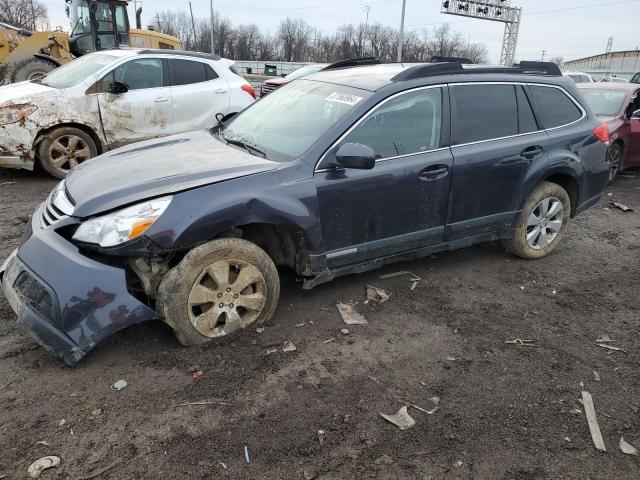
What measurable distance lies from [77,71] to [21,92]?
0.89 metres

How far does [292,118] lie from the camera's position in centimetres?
408

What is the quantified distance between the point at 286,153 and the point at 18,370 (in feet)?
7.22

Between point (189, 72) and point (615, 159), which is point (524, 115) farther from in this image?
point (189, 72)

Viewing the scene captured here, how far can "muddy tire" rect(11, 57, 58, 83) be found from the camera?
11.3 meters

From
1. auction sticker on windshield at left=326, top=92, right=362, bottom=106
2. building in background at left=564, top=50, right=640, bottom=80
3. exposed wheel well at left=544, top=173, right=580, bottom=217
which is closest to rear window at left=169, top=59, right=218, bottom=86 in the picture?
auction sticker on windshield at left=326, top=92, right=362, bottom=106

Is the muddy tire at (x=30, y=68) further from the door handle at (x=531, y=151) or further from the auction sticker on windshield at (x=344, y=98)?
the door handle at (x=531, y=151)

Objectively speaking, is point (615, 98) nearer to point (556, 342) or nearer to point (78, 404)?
point (556, 342)

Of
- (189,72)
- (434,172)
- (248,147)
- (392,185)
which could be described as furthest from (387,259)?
(189,72)

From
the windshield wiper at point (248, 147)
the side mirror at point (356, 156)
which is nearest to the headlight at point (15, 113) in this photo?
the windshield wiper at point (248, 147)

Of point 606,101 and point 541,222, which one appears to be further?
point 606,101

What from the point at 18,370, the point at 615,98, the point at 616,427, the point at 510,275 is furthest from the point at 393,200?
the point at 615,98

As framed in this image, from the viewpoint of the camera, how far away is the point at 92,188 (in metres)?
3.27

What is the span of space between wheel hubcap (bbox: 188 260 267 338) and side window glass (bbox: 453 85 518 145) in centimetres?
204

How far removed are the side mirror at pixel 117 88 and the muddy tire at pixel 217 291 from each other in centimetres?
504
